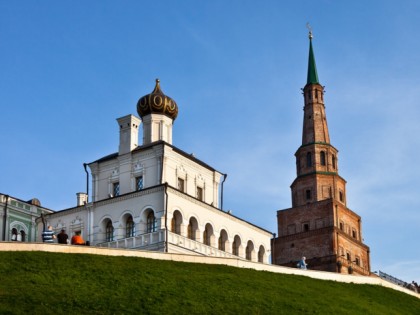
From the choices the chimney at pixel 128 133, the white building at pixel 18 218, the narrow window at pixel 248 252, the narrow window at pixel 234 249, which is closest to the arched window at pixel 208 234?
the narrow window at pixel 234 249

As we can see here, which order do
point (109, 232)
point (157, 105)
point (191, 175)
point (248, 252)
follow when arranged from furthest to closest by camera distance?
point (248, 252)
point (157, 105)
point (191, 175)
point (109, 232)

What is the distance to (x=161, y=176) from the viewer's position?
2099 inches

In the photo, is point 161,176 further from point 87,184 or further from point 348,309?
point 348,309

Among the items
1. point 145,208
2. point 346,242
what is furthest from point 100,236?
point 346,242

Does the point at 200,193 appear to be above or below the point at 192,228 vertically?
above

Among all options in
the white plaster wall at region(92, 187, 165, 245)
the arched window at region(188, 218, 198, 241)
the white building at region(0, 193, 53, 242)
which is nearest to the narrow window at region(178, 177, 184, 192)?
the arched window at region(188, 218, 198, 241)

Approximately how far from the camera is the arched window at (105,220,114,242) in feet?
174

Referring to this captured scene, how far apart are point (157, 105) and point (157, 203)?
335 inches

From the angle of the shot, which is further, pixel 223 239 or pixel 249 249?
pixel 249 249

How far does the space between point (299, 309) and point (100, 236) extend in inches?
839

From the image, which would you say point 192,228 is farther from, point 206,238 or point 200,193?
point 200,193

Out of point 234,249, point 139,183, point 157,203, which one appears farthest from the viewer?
point 234,249

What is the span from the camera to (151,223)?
51656 mm

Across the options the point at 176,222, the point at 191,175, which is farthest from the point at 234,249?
the point at 176,222
